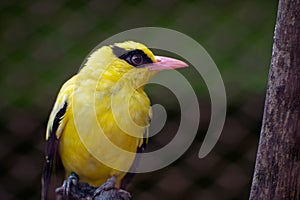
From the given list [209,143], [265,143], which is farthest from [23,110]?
[265,143]

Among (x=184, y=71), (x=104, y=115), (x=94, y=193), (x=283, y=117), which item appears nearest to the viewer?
(x=283, y=117)

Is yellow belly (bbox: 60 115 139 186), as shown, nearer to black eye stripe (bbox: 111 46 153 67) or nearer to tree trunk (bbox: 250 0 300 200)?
black eye stripe (bbox: 111 46 153 67)

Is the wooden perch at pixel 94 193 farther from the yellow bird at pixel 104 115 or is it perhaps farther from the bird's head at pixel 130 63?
the bird's head at pixel 130 63

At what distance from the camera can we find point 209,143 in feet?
5.58

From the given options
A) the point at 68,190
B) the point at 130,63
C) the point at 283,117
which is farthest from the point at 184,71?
the point at 283,117

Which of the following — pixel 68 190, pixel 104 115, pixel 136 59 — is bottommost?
pixel 68 190

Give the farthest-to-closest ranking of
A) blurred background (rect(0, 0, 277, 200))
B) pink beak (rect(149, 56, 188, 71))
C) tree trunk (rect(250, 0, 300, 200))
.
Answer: blurred background (rect(0, 0, 277, 200)) < pink beak (rect(149, 56, 188, 71)) < tree trunk (rect(250, 0, 300, 200))

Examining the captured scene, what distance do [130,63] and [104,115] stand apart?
101 millimetres

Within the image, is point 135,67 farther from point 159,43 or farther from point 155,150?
point 155,150

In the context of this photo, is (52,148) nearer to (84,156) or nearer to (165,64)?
(84,156)

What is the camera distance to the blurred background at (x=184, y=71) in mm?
1896

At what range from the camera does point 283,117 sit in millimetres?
883

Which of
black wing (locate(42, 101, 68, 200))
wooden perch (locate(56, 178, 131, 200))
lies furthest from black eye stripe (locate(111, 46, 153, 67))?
wooden perch (locate(56, 178, 131, 200))

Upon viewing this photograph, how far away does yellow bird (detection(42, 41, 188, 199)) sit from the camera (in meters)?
1.21
